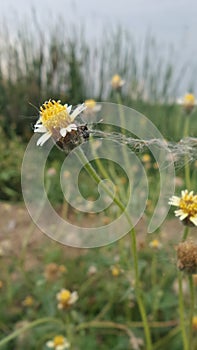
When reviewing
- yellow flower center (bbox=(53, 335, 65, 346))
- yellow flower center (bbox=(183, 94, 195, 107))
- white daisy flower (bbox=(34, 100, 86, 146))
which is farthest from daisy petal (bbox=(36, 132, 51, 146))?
yellow flower center (bbox=(183, 94, 195, 107))

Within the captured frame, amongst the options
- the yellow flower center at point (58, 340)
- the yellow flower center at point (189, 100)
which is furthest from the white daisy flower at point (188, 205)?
the yellow flower center at point (189, 100)

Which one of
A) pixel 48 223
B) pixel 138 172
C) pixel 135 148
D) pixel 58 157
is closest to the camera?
pixel 135 148

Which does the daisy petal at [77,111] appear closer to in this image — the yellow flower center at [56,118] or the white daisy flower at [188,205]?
the yellow flower center at [56,118]

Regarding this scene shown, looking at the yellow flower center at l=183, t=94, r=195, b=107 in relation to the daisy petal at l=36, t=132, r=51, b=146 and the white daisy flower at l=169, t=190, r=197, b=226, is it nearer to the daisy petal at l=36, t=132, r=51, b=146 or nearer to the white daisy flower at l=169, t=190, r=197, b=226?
the white daisy flower at l=169, t=190, r=197, b=226

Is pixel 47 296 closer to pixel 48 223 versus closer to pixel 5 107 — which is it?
pixel 48 223

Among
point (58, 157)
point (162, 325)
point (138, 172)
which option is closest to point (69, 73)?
point (58, 157)

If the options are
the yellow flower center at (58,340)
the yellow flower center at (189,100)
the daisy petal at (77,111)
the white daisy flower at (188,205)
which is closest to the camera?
the daisy petal at (77,111)

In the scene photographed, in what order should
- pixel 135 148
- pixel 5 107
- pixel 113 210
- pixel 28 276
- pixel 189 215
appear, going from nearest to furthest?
1. pixel 135 148
2. pixel 189 215
3. pixel 28 276
4. pixel 113 210
5. pixel 5 107
